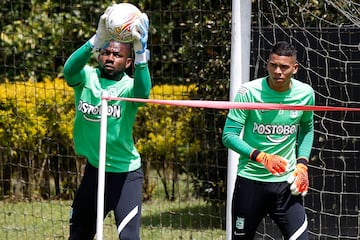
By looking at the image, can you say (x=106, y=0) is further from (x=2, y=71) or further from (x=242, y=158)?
(x=242, y=158)

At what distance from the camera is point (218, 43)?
8492 mm

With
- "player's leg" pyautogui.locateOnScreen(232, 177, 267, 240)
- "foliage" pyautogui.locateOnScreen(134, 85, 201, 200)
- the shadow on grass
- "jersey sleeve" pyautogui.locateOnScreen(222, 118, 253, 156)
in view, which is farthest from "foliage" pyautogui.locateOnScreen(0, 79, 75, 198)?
"jersey sleeve" pyautogui.locateOnScreen(222, 118, 253, 156)

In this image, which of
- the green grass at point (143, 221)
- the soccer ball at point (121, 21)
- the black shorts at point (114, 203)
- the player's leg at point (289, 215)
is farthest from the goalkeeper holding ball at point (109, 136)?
the green grass at point (143, 221)

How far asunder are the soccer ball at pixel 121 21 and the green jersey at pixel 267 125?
839 mm

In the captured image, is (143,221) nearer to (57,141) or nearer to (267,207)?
(57,141)

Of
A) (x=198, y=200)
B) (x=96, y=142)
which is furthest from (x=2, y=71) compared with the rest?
(x=96, y=142)

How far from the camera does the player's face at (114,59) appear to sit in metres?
6.16

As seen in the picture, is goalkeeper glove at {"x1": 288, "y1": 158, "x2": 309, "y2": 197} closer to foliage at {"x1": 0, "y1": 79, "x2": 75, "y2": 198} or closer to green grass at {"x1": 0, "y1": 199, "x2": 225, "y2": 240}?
green grass at {"x1": 0, "y1": 199, "x2": 225, "y2": 240}

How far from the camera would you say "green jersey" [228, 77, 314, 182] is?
6.17 meters

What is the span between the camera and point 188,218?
971 centimetres

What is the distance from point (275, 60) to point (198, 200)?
442 cm

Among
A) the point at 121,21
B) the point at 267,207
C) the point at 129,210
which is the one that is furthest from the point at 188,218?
the point at 121,21

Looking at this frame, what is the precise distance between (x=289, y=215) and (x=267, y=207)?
158 millimetres

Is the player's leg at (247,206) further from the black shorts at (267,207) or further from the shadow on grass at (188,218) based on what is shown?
the shadow on grass at (188,218)
